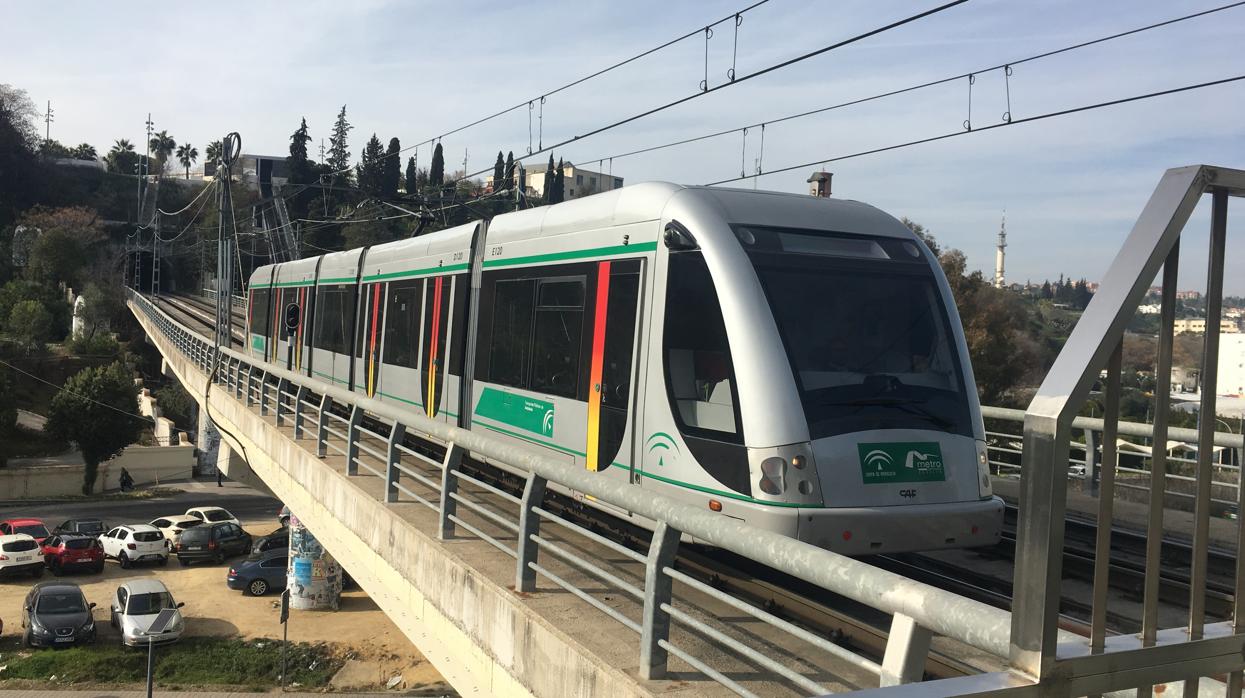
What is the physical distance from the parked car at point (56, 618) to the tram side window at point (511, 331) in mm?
21623

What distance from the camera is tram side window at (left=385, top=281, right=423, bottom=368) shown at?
14375 millimetres

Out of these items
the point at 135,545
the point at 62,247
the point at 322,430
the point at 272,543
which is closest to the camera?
the point at 322,430

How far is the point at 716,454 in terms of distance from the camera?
289 inches

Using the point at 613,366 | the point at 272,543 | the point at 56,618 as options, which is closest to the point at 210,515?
the point at 272,543

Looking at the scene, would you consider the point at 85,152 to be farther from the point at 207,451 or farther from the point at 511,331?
the point at 511,331

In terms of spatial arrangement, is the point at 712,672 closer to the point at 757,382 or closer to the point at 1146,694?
the point at 1146,694

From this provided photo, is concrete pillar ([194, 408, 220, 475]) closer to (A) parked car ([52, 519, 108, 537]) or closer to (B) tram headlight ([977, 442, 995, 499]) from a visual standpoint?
(A) parked car ([52, 519, 108, 537])

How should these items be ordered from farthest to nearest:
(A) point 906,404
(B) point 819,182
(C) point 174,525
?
(C) point 174,525, (B) point 819,182, (A) point 906,404

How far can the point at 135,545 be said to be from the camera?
35.6 metres

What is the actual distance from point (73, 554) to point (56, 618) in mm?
7816

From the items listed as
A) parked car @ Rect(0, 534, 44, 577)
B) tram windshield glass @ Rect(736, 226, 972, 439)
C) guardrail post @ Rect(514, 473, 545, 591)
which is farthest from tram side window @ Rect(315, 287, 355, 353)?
parked car @ Rect(0, 534, 44, 577)

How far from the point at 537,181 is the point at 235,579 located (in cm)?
11333

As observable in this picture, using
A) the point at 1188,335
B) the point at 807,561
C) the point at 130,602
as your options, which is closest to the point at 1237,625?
the point at 1188,335

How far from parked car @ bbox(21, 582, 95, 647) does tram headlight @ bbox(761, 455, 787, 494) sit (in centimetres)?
2627
